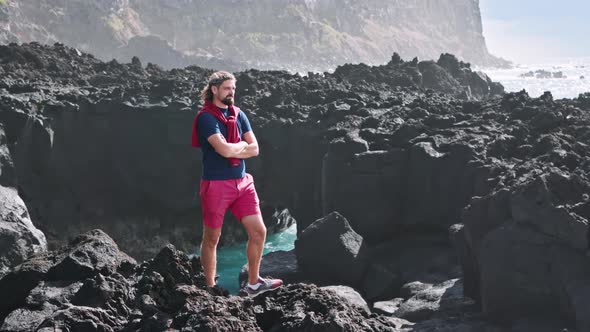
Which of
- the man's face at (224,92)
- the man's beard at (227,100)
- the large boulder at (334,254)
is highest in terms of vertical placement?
the man's face at (224,92)

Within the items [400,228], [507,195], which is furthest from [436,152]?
[507,195]

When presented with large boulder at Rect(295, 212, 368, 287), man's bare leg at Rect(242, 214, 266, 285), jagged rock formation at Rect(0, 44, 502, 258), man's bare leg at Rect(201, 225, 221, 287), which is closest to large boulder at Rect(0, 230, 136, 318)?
man's bare leg at Rect(201, 225, 221, 287)

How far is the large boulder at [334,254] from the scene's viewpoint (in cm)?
2192

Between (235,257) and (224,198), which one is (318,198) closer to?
(235,257)

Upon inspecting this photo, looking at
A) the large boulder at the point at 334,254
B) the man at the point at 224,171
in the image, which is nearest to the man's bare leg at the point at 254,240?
the man at the point at 224,171

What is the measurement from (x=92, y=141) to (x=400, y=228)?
16.8m

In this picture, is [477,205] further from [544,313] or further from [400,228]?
[400,228]

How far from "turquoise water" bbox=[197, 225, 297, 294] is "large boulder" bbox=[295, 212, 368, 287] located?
6318 millimetres

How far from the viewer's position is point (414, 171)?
974 inches

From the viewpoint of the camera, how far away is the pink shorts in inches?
370

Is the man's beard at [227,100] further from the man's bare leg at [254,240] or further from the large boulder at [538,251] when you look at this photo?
the large boulder at [538,251]

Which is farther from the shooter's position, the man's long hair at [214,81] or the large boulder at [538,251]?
the large boulder at [538,251]

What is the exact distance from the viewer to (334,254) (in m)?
22.0

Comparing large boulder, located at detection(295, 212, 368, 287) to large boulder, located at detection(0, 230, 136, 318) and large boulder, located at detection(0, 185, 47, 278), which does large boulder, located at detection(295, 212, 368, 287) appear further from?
large boulder, located at detection(0, 230, 136, 318)
